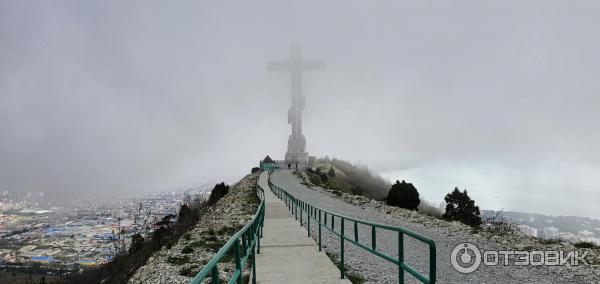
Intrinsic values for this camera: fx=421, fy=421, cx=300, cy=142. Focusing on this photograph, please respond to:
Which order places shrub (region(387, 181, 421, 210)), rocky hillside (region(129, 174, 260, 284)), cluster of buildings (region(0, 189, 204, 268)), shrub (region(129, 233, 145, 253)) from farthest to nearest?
shrub (region(387, 181, 421, 210)), cluster of buildings (region(0, 189, 204, 268)), shrub (region(129, 233, 145, 253)), rocky hillside (region(129, 174, 260, 284))

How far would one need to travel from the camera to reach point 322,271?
10469 millimetres

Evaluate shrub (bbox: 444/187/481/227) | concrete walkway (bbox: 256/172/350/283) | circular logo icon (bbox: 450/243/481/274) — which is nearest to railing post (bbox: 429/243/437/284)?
concrete walkway (bbox: 256/172/350/283)

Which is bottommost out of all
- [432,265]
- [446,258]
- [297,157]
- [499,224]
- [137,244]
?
[137,244]

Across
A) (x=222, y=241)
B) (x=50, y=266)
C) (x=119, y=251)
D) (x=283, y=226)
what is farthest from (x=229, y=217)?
(x=50, y=266)

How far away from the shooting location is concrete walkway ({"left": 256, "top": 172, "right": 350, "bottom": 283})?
32.2 ft

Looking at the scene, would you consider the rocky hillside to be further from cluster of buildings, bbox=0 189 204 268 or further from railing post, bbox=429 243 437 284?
cluster of buildings, bbox=0 189 204 268

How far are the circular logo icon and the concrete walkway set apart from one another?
417 centimetres

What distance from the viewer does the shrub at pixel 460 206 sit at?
1406 inches

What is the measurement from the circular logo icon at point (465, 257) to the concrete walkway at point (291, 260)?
417 cm

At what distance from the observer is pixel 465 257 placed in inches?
581

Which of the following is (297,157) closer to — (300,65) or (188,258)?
(300,65)

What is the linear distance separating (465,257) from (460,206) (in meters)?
24.2

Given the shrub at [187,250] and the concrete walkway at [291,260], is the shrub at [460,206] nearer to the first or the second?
the concrete walkway at [291,260]

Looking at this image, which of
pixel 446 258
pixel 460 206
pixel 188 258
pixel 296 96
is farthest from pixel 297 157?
pixel 446 258
